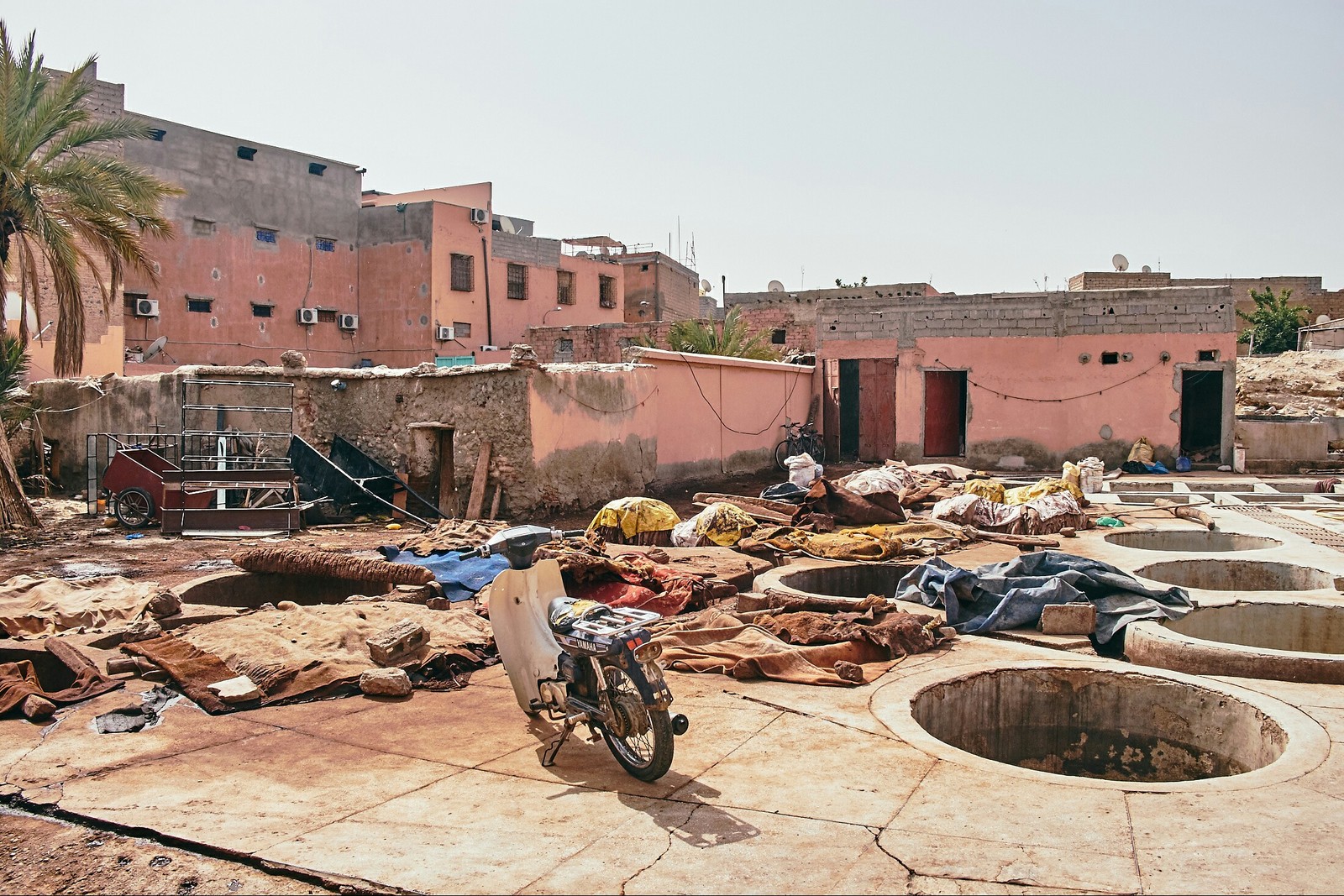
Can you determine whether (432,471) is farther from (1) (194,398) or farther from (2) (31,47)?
(2) (31,47)

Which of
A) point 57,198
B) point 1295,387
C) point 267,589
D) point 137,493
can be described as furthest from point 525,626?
point 1295,387

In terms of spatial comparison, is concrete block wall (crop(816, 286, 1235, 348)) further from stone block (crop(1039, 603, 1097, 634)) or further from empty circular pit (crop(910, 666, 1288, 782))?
empty circular pit (crop(910, 666, 1288, 782))

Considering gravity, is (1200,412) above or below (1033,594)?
above

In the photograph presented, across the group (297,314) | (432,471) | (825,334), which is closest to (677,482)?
(432,471)

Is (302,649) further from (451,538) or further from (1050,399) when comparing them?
(1050,399)

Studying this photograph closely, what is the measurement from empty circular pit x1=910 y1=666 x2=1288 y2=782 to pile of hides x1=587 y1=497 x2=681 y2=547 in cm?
632

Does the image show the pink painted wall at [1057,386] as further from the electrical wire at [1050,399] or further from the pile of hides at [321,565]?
the pile of hides at [321,565]

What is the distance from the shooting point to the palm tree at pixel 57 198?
1500cm

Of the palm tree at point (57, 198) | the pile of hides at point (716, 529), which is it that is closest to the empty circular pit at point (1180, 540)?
the pile of hides at point (716, 529)

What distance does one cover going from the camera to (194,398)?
1823 cm

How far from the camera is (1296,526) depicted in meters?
12.5

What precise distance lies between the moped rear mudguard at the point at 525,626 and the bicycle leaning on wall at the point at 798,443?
17193mm

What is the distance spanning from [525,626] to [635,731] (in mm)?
1383

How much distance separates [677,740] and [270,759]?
204 cm
